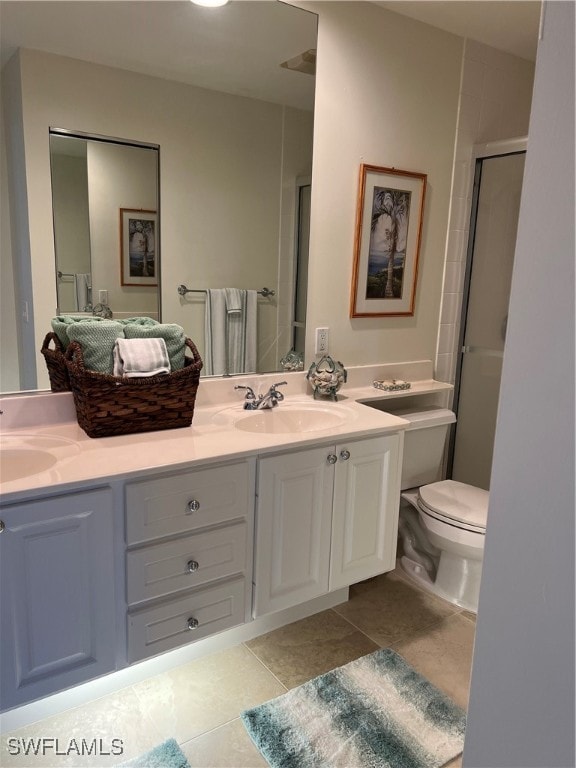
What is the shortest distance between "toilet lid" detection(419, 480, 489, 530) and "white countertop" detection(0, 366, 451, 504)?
0.49 metres

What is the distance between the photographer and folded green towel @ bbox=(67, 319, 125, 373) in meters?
1.82

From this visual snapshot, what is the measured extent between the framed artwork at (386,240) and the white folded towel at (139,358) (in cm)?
97

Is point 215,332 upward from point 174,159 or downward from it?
downward

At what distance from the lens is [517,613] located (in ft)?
2.04

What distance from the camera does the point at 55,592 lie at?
1.49 m

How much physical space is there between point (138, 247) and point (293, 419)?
84 centimetres

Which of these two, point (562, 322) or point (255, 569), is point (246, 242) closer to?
point (255, 569)

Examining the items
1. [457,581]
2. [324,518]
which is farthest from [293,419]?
[457,581]

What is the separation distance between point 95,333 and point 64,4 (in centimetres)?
99

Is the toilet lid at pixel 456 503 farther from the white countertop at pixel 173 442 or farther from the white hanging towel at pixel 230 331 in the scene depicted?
the white hanging towel at pixel 230 331

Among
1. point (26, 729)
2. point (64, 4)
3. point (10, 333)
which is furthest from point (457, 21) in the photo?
point (26, 729)

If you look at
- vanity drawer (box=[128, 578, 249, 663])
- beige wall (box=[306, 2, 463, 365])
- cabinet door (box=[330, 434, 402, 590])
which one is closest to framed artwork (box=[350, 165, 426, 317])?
beige wall (box=[306, 2, 463, 365])

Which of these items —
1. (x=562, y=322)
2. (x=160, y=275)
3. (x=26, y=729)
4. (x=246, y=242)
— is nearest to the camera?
(x=562, y=322)

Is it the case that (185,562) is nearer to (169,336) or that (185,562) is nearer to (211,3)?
(169,336)
